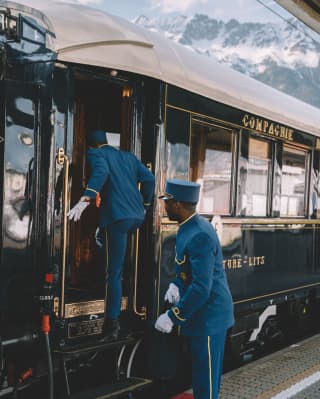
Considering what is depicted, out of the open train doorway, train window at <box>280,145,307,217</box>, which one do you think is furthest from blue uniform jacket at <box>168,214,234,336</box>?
train window at <box>280,145,307,217</box>

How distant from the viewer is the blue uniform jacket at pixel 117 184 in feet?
15.0

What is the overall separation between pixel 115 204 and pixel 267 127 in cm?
274

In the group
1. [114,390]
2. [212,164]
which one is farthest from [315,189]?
[114,390]

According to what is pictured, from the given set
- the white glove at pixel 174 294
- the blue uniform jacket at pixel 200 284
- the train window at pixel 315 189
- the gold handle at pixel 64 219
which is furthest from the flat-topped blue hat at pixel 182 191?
the train window at pixel 315 189

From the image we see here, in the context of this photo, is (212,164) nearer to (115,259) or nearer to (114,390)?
(115,259)

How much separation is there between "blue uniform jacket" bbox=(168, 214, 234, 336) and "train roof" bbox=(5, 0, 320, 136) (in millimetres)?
1650

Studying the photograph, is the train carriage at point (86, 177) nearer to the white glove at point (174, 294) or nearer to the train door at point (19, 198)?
the train door at point (19, 198)

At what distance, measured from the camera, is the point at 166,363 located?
4848 millimetres

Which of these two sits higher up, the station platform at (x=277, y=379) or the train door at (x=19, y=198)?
the train door at (x=19, y=198)

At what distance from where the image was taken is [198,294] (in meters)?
3.31

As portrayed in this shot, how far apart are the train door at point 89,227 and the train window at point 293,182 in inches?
107

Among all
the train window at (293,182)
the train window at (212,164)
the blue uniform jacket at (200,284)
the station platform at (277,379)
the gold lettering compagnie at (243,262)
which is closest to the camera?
the blue uniform jacket at (200,284)

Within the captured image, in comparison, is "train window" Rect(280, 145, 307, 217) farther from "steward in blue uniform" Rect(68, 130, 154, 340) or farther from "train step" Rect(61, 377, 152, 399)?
"train step" Rect(61, 377, 152, 399)

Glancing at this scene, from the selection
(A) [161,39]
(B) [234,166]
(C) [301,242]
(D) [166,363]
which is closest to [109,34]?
(A) [161,39]
